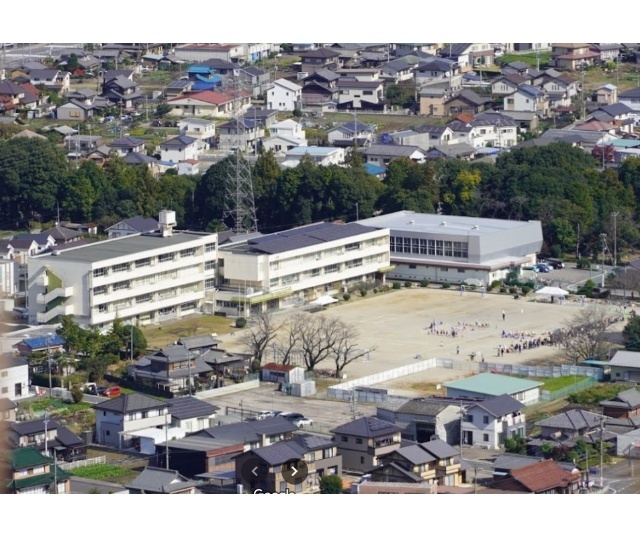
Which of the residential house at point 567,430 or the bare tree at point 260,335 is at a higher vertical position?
the bare tree at point 260,335

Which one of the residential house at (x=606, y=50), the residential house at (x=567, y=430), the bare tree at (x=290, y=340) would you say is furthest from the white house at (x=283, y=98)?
the residential house at (x=567, y=430)

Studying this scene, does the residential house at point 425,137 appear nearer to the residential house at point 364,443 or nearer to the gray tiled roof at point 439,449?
the residential house at point 364,443

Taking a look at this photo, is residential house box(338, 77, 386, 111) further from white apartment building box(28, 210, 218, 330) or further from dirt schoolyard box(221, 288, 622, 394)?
white apartment building box(28, 210, 218, 330)

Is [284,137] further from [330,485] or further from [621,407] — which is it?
[330,485]

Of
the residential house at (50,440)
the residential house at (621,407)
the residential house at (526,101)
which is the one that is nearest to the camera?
the residential house at (50,440)

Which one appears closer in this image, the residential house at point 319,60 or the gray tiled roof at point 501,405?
the gray tiled roof at point 501,405

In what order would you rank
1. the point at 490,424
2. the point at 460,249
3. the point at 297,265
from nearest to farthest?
the point at 490,424 < the point at 297,265 < the point at 460,249

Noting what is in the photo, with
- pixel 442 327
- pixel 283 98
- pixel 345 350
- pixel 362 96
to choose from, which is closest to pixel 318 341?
pixel 345 350

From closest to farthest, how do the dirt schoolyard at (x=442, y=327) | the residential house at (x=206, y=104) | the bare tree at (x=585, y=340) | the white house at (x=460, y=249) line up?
1. the bare tree at (x=585, y=340)
2. the dirt schoolyard at (x=442, y=327)
3. the white house at (x=460, y=249)
4. the residential house at (x=206, y=104)
